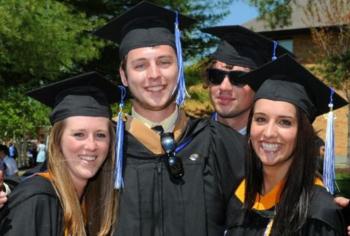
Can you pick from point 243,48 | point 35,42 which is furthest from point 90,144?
point 35,42

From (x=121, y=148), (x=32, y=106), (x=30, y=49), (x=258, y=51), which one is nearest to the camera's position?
(x=121, y=148)

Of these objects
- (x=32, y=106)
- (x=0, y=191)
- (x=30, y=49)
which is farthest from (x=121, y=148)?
(x=32, y=106)

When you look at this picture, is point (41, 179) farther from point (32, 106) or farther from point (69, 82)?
point (32, 106)

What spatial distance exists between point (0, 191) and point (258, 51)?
221cm

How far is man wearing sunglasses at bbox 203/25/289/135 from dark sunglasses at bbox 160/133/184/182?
1110 millimetres

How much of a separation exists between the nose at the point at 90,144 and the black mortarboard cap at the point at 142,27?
620 millimetres

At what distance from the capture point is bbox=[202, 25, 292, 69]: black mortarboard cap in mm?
4160

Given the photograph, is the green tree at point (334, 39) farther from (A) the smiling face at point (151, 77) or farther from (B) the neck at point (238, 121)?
(A) the smiling face at point (151, 77)

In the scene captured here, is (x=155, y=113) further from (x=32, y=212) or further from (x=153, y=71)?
(x=32, y=212)

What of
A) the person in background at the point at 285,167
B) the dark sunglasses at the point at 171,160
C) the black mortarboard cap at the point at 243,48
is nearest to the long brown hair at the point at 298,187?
the person in background at the point at 285,167

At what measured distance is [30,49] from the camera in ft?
28.9

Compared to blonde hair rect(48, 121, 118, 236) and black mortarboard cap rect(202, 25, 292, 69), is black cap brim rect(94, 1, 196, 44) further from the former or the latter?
blonde hair rect(48, 121, 118, 236)

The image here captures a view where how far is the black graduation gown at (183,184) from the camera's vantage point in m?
3.19

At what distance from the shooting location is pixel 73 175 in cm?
325
